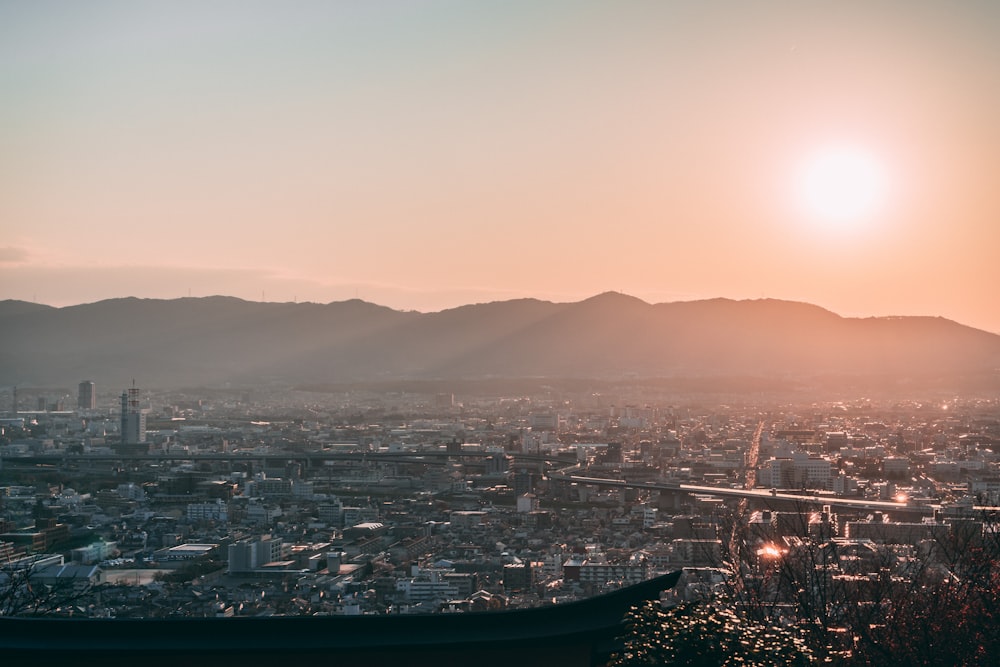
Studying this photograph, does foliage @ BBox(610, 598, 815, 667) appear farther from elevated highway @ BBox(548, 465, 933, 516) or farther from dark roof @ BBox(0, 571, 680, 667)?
elevated highway @ BBox(548, 465, 933, 516)

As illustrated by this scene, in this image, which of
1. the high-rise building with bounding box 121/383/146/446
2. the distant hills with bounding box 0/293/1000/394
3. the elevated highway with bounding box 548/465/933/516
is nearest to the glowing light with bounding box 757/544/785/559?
the elevated highway with bounding box 548/465/933/516

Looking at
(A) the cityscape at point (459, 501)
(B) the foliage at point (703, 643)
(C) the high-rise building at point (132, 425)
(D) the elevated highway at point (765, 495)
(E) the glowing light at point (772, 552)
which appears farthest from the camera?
(C) the high-rise building at point (132, 425)

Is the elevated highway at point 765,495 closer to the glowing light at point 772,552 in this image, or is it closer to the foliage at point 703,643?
the glowing light at point 772,552

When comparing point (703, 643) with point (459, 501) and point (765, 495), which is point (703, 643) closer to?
point (765, 495)

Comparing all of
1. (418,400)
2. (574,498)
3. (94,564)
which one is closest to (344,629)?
(94,564)

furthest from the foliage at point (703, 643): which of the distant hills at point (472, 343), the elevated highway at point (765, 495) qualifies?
the distant hills at point (472, 343)

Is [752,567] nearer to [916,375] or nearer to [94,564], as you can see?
[94,564]

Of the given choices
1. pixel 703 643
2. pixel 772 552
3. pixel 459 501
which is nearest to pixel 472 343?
pixel 459 501
